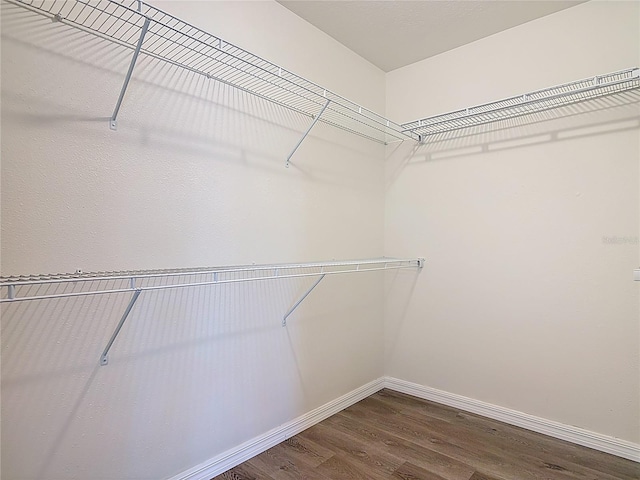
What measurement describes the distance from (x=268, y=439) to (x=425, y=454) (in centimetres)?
79

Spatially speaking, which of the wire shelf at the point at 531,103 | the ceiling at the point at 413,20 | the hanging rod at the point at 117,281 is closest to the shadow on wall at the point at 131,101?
the hanging rod at the point at 117,281

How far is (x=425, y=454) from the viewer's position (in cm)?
177

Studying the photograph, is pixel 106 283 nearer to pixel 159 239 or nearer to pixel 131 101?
pixel 159 239

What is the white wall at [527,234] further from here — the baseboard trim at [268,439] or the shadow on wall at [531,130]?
the baseboard trim at [268,439]

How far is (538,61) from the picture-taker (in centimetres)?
203

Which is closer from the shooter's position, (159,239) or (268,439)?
(159,239)

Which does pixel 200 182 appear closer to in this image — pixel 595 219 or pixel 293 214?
pixel 293 214

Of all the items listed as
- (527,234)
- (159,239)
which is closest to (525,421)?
(527,234)

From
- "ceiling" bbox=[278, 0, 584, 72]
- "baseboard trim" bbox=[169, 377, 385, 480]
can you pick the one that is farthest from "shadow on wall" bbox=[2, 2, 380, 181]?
"baseboard trim" bbox=[169, 377, 385, 480]

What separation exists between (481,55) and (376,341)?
2.03m

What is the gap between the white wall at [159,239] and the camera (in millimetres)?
1132

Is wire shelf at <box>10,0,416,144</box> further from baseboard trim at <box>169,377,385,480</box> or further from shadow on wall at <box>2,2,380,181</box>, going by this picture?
baseboard trim at <box>169,377,385,480</box>

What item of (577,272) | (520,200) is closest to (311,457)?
(577,272)

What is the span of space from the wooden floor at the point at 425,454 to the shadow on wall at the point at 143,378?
222 mm
